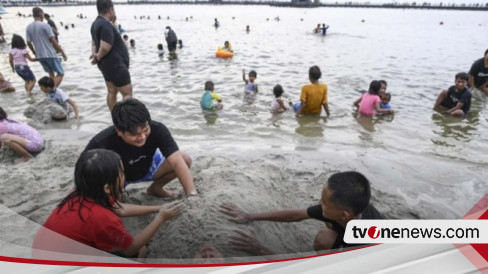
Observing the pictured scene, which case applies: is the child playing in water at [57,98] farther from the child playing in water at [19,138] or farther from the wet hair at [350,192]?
the wet hair at [350,192]

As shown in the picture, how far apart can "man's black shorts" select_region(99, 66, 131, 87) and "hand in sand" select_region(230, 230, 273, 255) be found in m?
3.56

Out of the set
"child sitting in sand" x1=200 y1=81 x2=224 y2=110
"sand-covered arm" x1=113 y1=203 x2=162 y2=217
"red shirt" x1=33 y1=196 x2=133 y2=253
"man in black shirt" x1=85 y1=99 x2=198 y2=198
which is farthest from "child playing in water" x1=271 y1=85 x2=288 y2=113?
"red shirt" x1=33 y1=196 x2=133 y2=253

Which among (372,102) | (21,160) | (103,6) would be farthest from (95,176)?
(372,102)

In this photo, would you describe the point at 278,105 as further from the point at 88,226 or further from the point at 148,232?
the point at 88,226

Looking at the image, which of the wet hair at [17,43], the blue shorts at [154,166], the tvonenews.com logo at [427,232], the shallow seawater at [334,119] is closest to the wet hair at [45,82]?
the shallow seawater at [334,119]

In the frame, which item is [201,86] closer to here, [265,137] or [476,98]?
[265,137]

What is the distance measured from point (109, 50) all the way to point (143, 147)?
2.61 meters

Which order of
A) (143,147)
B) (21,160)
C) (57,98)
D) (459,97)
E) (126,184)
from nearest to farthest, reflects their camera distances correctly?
(143,147) < (126,184) < (21,160) < (57,98) < (459,97)

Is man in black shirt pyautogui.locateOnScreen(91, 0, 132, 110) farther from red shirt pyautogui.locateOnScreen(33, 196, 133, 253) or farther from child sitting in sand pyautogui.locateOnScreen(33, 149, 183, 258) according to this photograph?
red shirt pyautogui.locateOnScreen(33, 196, 133, 253)

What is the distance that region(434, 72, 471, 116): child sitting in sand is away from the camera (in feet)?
20.1

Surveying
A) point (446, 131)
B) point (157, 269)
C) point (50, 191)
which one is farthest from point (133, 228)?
point (446, 131)

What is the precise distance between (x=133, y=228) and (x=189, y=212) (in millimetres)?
511

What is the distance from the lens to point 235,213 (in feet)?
8.13

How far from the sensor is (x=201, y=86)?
8.51 metres
